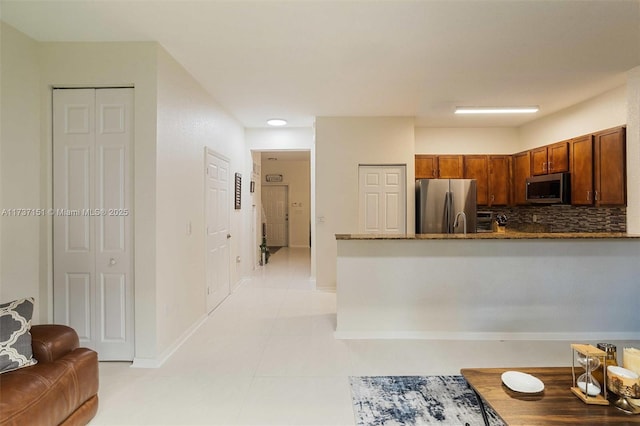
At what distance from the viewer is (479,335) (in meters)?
3.05

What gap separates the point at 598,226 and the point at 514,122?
1.97m

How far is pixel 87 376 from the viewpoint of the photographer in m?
1.82

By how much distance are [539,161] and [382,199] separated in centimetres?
239

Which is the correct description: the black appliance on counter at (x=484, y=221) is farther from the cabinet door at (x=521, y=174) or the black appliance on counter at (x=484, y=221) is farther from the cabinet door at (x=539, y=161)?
the cabinet door at (x=539, y=161)

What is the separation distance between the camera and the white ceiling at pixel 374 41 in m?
2.12

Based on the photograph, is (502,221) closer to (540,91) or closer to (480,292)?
(540,91)

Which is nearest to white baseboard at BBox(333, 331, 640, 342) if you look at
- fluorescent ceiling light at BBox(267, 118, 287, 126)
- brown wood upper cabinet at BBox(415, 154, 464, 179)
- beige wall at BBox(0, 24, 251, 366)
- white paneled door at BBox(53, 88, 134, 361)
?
beige wall at BBox(0, 24, 251, 366)

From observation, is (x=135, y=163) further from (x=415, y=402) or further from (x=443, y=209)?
(x=443, y=209)

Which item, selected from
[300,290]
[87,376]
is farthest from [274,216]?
[87,376]

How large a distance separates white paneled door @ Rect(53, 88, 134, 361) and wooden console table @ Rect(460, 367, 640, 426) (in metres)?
2.64

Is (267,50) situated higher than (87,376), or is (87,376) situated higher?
(267,50)

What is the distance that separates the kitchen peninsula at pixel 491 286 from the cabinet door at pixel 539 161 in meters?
1.76

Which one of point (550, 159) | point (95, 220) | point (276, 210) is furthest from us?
point (276, 210)

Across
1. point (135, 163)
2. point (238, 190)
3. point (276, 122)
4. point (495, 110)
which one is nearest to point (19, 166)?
point (135, 163)
